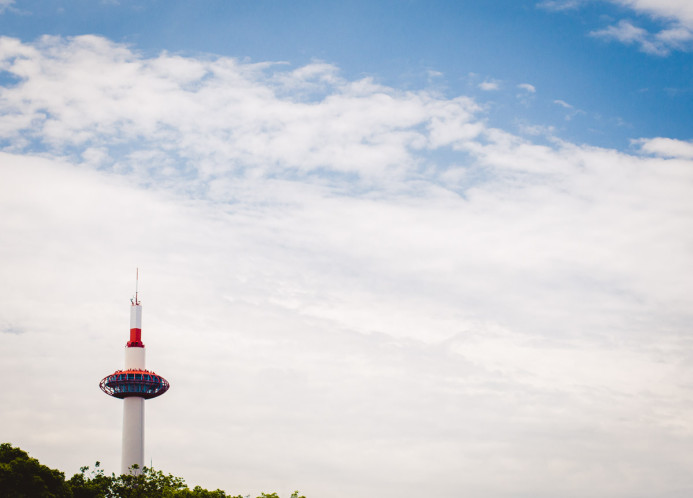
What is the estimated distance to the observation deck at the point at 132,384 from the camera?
484 ft

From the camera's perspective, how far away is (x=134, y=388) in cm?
14812

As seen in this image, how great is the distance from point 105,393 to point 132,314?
1431 cm

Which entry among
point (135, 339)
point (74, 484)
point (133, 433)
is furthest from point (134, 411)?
point (74, 484)

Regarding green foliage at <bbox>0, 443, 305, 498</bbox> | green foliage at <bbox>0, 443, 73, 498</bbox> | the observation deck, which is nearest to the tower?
the observation deck

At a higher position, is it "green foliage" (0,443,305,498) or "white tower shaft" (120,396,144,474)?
"white tower shaft" (120,396,144,474)

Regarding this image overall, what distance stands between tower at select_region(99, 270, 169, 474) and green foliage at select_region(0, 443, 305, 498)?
48.2 m

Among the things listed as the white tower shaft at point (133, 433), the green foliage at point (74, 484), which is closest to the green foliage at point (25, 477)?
the green foliage at point (74, 484)

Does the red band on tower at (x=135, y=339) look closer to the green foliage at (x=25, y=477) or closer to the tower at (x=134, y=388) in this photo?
the tower at (x=134, y=388)

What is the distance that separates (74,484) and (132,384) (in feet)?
207

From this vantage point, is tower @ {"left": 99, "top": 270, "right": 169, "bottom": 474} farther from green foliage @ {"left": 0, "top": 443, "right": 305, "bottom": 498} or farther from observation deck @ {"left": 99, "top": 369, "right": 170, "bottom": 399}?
green foliage @ {"left": 0, "top": 443, "right": 305, "bottom": 498}

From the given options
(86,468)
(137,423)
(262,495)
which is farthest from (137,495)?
(137,423)

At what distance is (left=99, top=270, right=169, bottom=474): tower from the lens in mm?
146875

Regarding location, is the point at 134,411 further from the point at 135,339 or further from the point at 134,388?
the point at 135,339

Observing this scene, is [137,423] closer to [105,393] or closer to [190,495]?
[105,393]
